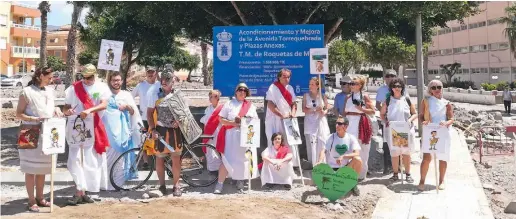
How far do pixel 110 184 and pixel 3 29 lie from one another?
51403 mm

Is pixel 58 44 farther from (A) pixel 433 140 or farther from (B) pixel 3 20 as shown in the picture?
(A) pixel 433 140

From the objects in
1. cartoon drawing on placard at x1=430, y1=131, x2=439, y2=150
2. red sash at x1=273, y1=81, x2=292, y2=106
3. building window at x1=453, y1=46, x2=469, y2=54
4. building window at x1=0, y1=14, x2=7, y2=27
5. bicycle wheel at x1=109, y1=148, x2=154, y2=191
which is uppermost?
building window at x1=0, y1=14, x2=7, y2=27

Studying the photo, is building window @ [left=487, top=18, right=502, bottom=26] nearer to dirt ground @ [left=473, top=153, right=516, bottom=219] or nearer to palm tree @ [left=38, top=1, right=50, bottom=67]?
dirt ground @ [left=473, top=153, right=516, bottom=219]

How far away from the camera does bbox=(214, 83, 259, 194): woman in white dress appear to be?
7.12m

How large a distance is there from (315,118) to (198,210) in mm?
2827

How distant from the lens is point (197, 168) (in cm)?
777

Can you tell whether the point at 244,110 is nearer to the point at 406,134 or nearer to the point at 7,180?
the point at 406,134

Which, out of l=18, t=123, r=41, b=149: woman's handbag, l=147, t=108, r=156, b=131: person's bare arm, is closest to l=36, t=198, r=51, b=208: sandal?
l=18, t=123, r=41, b=149: woman's handbag

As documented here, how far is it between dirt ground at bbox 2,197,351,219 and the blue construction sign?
332 cm

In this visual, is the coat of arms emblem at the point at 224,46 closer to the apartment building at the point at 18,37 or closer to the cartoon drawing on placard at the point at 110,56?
the cartoon drawing on placard at the point at 110,56

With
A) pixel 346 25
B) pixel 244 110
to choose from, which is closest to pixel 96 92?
pixel 244 110

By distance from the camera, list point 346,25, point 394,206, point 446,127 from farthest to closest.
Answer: point 346,25 < point 446,127 < point 394,206

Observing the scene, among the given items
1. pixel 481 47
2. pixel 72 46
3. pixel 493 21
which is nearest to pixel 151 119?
pixel 72 46

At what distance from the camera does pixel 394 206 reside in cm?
632
